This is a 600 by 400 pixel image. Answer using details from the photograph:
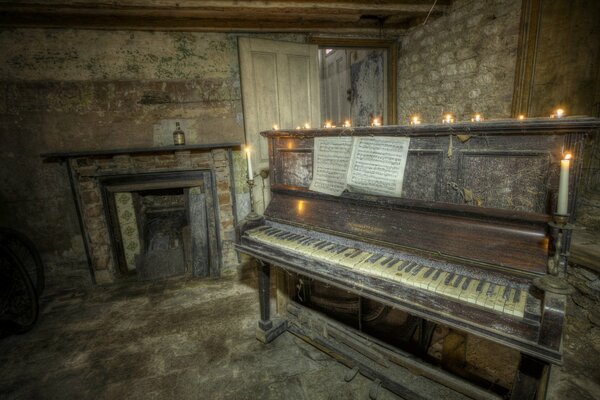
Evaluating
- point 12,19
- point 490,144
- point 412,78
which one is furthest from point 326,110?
point 490,144

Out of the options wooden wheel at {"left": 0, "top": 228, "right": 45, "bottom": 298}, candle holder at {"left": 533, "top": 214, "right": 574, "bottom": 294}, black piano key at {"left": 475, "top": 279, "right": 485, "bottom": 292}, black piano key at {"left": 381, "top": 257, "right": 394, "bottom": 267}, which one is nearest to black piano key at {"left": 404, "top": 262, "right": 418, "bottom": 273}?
black piano key at {"left": 381, "top": 257, "right": 394, "bottom": 267}

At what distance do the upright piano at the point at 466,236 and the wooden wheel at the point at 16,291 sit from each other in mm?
3022

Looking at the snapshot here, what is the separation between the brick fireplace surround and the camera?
4.17 m

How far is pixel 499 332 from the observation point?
1412 mm

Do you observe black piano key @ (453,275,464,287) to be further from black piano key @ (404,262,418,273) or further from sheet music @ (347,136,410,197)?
sheet music @ (347,136,410,197)

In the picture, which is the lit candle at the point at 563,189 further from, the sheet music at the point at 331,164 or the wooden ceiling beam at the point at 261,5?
the wooden ceiling beam at the point at 261,5

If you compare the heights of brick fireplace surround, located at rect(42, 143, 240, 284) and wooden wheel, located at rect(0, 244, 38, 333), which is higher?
brick fireplace surround, located at rect(42, 143, 240, 284)

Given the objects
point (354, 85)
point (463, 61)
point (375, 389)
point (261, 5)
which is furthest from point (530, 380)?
point (354, 85)

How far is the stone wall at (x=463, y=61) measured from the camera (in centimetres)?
360

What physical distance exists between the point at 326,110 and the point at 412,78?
5509 millimetres

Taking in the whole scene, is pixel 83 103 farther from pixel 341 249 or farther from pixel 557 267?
pixel 557 267

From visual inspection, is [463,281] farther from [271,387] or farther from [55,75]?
[55,75]

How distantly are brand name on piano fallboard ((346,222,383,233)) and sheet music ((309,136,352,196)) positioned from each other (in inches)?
11.6

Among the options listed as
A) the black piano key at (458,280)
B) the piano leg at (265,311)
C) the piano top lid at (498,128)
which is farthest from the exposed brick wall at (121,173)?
the black piano key at (458,280)
